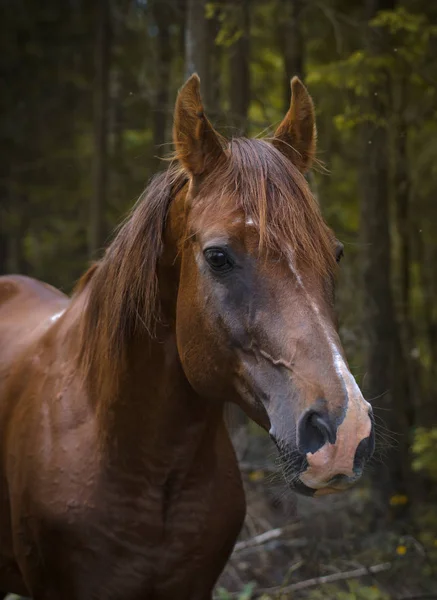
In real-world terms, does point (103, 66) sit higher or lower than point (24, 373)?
higher

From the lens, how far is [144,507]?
310 centimetres

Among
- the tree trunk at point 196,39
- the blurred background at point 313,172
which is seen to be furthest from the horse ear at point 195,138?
the tree trunk at point 196,39

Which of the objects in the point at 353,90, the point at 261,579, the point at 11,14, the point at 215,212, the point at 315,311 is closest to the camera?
the point at 315,311

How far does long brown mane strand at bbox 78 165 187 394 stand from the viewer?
2996 millimetres

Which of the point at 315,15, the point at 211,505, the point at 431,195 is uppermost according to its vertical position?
the point at 315,15

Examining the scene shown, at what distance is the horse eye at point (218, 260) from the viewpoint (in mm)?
2576

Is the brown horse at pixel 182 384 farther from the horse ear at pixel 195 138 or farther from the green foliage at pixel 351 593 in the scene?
the green foliage at pixel 351 593

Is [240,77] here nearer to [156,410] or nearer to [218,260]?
[156,410]

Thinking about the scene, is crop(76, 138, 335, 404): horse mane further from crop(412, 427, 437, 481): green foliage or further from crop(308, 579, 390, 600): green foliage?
crop(412, 427, 437, 481): green foliage

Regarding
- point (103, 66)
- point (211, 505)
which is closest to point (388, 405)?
point (211, 505)

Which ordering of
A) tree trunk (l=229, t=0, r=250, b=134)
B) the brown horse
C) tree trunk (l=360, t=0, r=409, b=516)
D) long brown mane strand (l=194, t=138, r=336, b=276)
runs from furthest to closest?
tree trunk (l=229, t=0, r=250, b=134)
tree trunk (l=360, t=0, r=409, b=516)
long brown mane strand (l=194, t=138, r=336, b=276)
the brown horse

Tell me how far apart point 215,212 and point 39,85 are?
41.8 ft

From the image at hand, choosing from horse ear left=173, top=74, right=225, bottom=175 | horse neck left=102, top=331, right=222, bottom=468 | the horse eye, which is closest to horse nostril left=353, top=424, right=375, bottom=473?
the horse eye

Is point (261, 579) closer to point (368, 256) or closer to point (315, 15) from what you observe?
point (368, 256)
